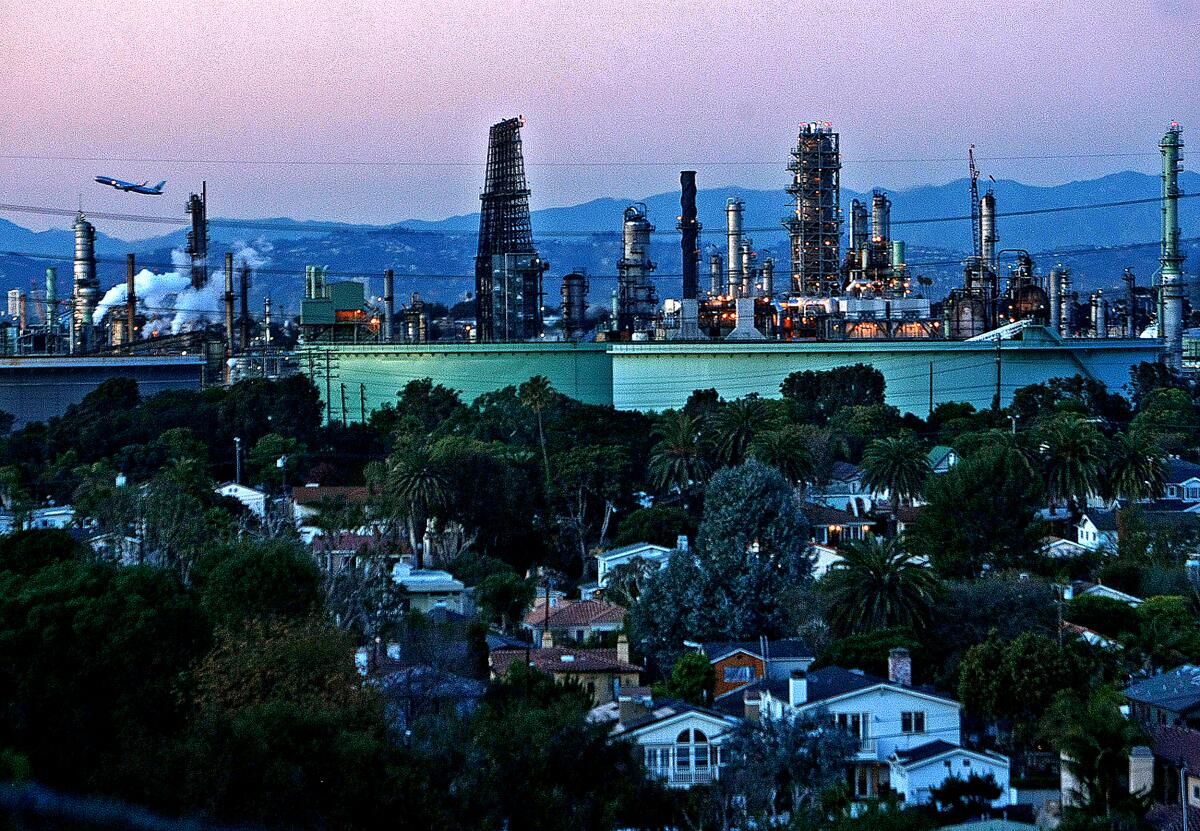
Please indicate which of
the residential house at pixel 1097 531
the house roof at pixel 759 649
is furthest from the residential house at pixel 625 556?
the house roof at pixel 759 649

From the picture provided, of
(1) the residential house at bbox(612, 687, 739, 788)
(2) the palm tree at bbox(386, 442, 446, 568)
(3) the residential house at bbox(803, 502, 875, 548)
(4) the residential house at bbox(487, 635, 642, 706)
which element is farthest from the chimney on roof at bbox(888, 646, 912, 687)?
(2) the palm tree at bbox(386, 442, 446, 568)

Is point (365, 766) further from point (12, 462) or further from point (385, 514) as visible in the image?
point (12, 462)

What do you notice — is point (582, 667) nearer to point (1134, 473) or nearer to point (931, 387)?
point (1134, 473)

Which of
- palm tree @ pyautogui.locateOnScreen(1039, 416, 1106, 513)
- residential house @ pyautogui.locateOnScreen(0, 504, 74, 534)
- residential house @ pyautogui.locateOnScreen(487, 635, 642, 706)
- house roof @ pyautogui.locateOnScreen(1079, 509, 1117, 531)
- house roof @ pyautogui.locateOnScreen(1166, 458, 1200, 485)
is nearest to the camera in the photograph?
residential house @ pyautogui.locateOnScreen(487, 635, 642, 706)

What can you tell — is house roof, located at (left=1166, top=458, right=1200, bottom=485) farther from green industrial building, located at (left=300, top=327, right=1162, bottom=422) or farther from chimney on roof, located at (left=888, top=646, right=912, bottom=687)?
chimney on roof, located at (left=888, top=646, right=912, bottom=687)

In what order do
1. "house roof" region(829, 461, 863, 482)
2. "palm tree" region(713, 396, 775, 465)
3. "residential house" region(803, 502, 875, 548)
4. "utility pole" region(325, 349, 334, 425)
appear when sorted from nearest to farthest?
"residential house" region(803, 502, 875, 548) → "palm tree" region(713, 396, 775, 465) → "house roof" region(829, 461, 863, 482) → "utility pole" region(325, 349, 334, 425)

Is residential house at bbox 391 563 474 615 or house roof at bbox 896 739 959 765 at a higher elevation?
residential house at bbox 391 563 474 615

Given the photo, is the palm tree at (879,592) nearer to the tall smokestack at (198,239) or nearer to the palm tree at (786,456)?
the palm tree at (786,456)
